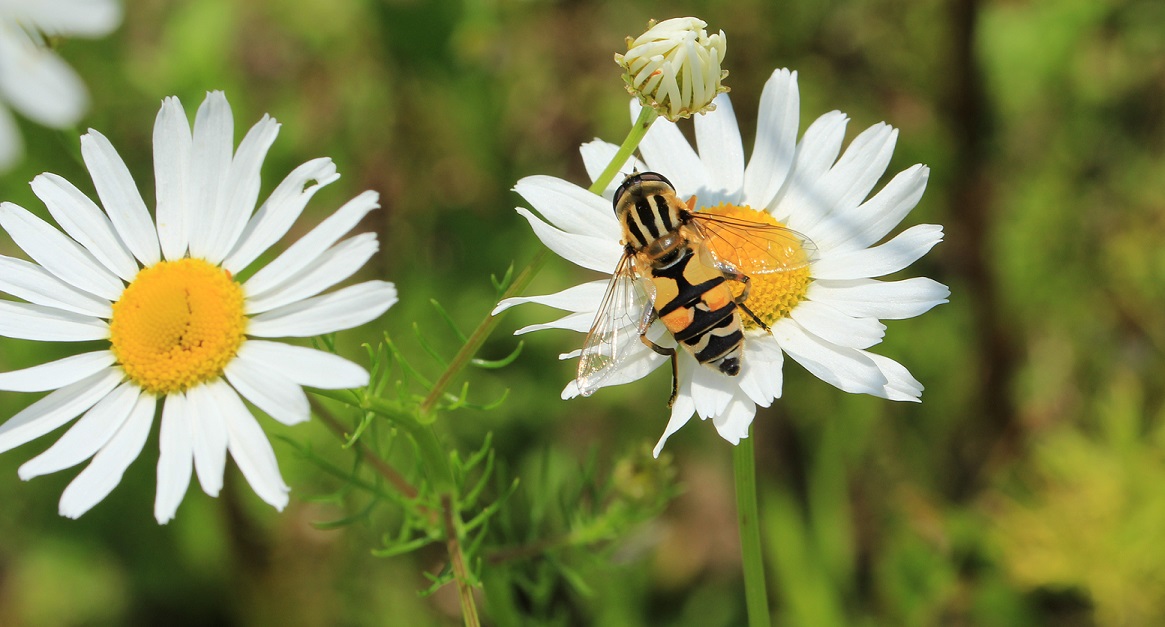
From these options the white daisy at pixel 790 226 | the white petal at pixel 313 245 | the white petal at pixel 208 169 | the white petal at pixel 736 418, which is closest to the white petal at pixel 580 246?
the white daisy at pixel 790 226

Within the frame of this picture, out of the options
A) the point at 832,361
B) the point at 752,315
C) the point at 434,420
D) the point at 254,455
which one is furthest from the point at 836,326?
the point at 254,455

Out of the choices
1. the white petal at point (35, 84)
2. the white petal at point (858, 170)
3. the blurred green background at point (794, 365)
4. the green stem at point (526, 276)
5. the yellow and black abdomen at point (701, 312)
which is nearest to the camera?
the white petal at point (35, 84)

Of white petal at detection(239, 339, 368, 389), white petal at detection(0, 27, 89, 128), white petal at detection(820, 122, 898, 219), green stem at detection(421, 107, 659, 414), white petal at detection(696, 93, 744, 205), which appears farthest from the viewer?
white petal at detection(696, 93, 744, 205)

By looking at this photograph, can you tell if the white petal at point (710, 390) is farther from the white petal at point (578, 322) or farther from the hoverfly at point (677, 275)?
the white petal at point (578, 322)

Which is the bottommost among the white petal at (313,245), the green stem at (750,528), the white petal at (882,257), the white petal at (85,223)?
the green stem at (750,528)

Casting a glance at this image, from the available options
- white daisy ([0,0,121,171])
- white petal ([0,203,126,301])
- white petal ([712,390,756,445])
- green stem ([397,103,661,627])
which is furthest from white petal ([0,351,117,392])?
white petal ([712,390,756,445])

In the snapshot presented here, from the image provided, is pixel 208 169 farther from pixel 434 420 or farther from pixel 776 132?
pixel 776 132

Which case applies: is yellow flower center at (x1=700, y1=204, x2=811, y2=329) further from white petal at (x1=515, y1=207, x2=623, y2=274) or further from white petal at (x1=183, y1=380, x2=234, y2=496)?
white petal at (x1=183, y1=380, x2=234, y2=496)
